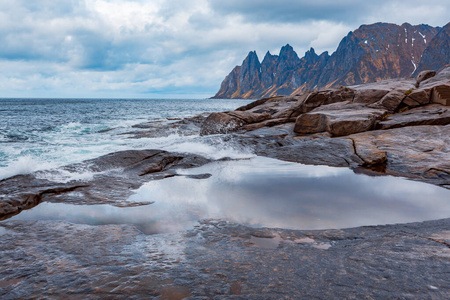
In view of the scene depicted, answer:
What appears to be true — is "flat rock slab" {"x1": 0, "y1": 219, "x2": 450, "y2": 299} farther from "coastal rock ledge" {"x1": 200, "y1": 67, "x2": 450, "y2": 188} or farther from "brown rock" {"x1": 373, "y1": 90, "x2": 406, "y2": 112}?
"brown rock" {"x1": 373, "y1": 90, "x2": 406, "y2": 112}

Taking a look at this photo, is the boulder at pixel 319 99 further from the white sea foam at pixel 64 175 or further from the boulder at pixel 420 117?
the white sea foam at pixel 64 175

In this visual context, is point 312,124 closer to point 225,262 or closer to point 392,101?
point 392,101

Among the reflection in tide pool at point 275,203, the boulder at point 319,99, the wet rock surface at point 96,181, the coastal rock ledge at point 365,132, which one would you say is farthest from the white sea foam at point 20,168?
the boulder at point 319,99

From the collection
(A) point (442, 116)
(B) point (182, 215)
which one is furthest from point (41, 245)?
(A) point (442, 116)

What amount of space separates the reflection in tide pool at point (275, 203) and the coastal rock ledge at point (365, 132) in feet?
4.78

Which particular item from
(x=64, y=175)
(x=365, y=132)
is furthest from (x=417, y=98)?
(x=64, y=175)

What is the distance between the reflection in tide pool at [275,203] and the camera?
4773 millimetres

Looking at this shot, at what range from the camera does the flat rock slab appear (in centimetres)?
259

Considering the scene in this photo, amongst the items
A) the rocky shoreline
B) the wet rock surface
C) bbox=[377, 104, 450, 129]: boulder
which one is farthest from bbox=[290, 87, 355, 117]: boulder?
the rocky shoreline

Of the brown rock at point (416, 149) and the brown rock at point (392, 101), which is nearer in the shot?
the brown rock at point (416, 149)

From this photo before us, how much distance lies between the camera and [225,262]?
10.5 ft

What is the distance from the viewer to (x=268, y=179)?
24.6 ft

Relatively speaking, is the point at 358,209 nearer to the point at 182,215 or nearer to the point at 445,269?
the point at 445,269

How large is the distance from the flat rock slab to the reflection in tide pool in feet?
1.55
